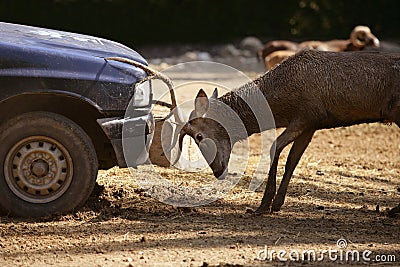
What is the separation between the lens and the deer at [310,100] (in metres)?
7.28

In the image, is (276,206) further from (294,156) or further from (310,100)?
(310,100)

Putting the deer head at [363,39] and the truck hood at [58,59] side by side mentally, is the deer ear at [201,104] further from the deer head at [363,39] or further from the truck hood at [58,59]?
the deer head at [363,39]

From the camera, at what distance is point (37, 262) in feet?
18.9

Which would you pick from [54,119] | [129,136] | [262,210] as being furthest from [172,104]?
[262,210]

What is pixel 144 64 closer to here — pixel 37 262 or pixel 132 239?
pixel 132 239

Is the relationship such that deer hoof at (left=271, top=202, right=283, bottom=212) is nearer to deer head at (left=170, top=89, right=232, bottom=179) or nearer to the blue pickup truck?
deer head at (left=170, top=89, right=232, bottom=179)

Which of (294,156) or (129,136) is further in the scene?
(294,156)

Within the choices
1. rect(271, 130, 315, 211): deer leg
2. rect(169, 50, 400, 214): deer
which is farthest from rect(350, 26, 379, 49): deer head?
rect(271, 130, 315, 211): deer leg

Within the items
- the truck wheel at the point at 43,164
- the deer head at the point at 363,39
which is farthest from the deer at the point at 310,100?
the deer head at the point at 363,39

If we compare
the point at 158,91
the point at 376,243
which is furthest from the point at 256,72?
the point at 376,243

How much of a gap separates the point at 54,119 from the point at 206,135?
153 cm

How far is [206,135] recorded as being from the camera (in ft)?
24.8

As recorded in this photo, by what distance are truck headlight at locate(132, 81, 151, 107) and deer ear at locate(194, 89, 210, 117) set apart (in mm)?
615

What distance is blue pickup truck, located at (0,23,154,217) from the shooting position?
6574 mm
